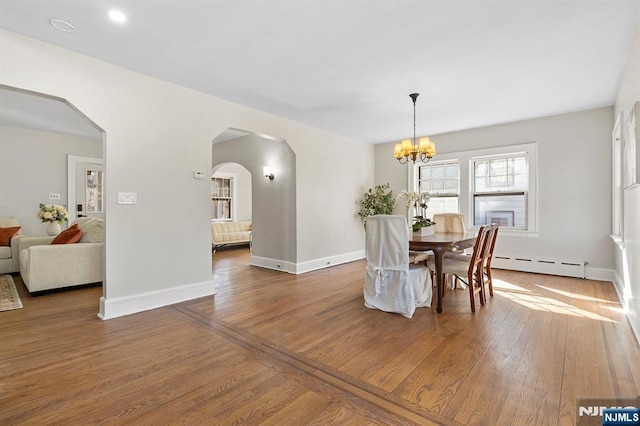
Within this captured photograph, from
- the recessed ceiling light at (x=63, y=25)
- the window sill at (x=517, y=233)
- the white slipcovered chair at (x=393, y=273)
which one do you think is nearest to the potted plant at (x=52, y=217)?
→ the recessed ceiling light at (x=63, y=25)

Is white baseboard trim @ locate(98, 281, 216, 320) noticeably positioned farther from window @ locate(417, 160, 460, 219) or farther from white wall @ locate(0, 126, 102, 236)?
window @ locate(417, 160, 460, 219)

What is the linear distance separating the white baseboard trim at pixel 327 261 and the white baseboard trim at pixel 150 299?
162cm

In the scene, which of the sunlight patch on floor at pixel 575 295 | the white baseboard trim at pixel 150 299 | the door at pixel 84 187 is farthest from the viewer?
the door at pixel 84 187

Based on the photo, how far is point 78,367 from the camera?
214 centimetres

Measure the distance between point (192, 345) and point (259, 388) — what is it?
90 cm

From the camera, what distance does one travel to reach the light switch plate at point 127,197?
126 inches

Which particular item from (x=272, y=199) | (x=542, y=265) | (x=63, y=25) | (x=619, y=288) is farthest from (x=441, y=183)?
(x=63, y=25)

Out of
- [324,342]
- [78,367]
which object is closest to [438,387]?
[324,342]

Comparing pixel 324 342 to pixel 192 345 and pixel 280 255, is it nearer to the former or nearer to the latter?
pixel 192 345

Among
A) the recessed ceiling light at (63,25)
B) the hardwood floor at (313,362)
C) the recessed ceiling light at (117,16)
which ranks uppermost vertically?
the recessed ceiling light at (117,16)

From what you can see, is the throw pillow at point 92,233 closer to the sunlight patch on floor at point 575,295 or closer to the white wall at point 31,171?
the white wall at point 31,171

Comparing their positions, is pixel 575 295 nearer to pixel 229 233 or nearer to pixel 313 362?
pixel 313 362

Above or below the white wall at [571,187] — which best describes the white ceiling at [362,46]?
above

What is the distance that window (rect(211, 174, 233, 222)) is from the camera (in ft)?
28.8
